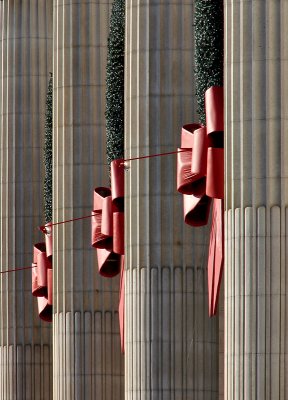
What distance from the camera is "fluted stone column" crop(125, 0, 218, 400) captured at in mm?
43531

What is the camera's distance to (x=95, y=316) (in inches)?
2008

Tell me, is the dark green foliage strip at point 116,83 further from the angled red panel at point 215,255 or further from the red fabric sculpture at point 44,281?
the angled red panel at point 215,255

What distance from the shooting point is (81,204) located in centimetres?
5141

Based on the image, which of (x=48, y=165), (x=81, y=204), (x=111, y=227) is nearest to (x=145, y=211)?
(x=111, y=227)

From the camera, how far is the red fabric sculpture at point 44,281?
5497 cm

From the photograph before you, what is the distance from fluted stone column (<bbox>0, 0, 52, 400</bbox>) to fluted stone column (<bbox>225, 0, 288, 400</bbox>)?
23024 mm

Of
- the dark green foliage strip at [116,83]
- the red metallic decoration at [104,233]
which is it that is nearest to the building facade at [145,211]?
the red metallic decoration at [104,233]

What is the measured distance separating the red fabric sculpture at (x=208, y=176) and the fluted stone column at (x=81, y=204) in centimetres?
939

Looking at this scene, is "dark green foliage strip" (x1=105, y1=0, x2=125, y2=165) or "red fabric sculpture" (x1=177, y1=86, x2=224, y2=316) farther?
"dark green foliage strip" (x1=105, y1=0, x2=125, y2=165)

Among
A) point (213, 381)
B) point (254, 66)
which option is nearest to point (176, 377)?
point (213, 381)

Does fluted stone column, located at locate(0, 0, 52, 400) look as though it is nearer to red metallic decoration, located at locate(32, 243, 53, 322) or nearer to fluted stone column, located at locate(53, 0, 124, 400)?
red metallic decoration, located at locate(32, 243, 53, 322)

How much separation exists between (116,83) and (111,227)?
3595 millimetres

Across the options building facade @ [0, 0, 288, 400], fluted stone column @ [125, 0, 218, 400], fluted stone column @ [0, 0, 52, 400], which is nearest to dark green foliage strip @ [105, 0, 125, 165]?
building facade @ [0, 0, 288, 400]

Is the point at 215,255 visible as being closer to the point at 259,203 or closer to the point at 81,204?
the point at 259,203
